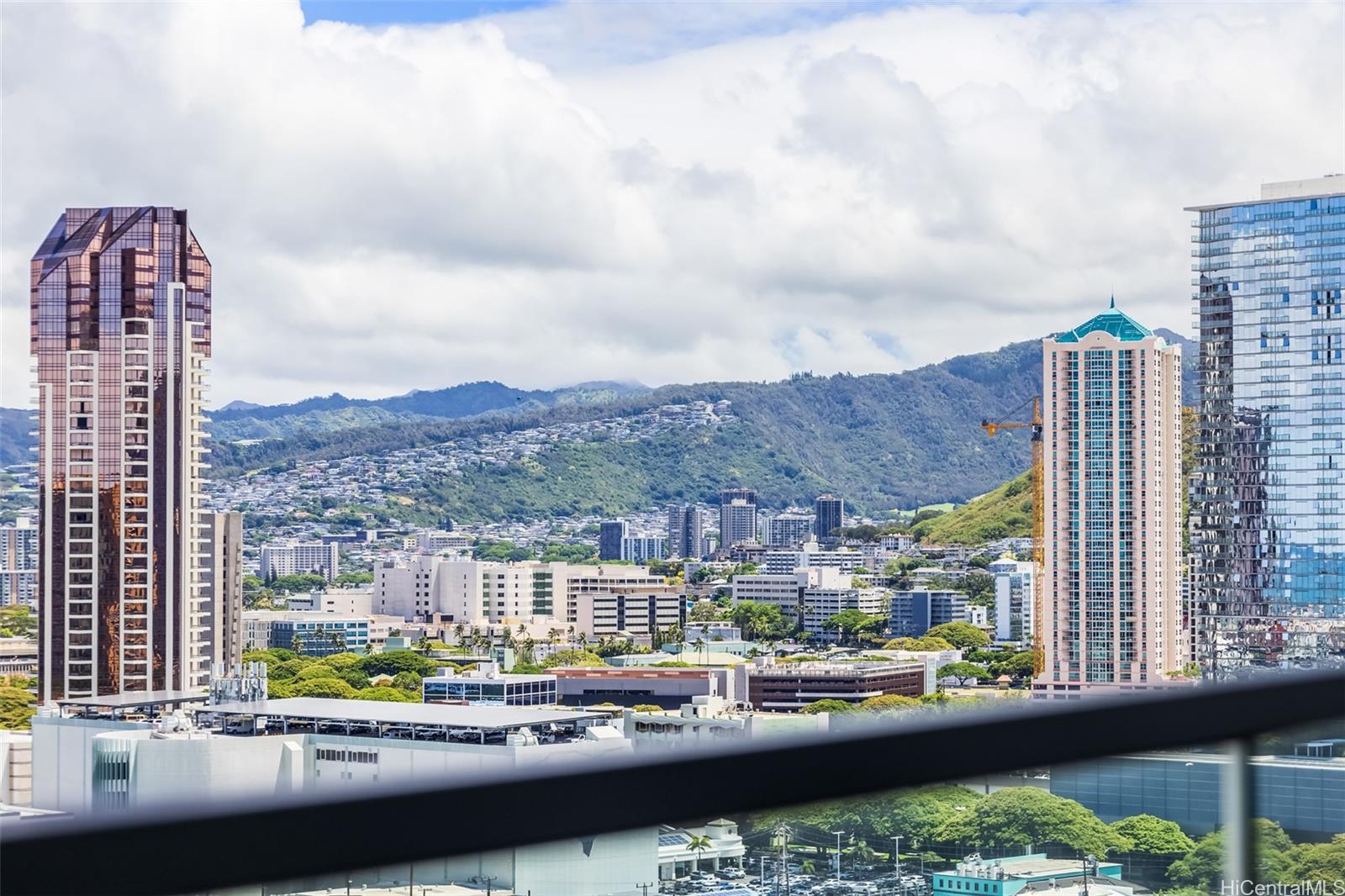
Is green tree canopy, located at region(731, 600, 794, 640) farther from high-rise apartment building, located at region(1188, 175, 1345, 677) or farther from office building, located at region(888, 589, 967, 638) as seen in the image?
high-rise apartment building, located at region(1188, 175, 1345, 677)

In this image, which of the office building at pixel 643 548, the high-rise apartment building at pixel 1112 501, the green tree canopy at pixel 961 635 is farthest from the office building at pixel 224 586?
the high-rise apartment building at pixel 1112 501

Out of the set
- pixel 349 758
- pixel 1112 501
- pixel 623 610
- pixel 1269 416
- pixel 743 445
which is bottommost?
pixel 623 610

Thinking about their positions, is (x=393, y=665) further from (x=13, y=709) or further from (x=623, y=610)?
(x=623, y=610)

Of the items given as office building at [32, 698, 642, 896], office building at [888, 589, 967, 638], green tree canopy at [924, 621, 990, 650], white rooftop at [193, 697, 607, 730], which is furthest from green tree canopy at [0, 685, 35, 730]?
green tree canopy at [924, 621, 990, 650]

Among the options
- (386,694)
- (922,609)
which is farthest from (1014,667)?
(386,694)

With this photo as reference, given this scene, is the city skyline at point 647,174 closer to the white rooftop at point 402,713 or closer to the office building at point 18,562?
the office building at point 18,562

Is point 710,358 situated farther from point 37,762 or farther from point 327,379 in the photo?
point 37,762
